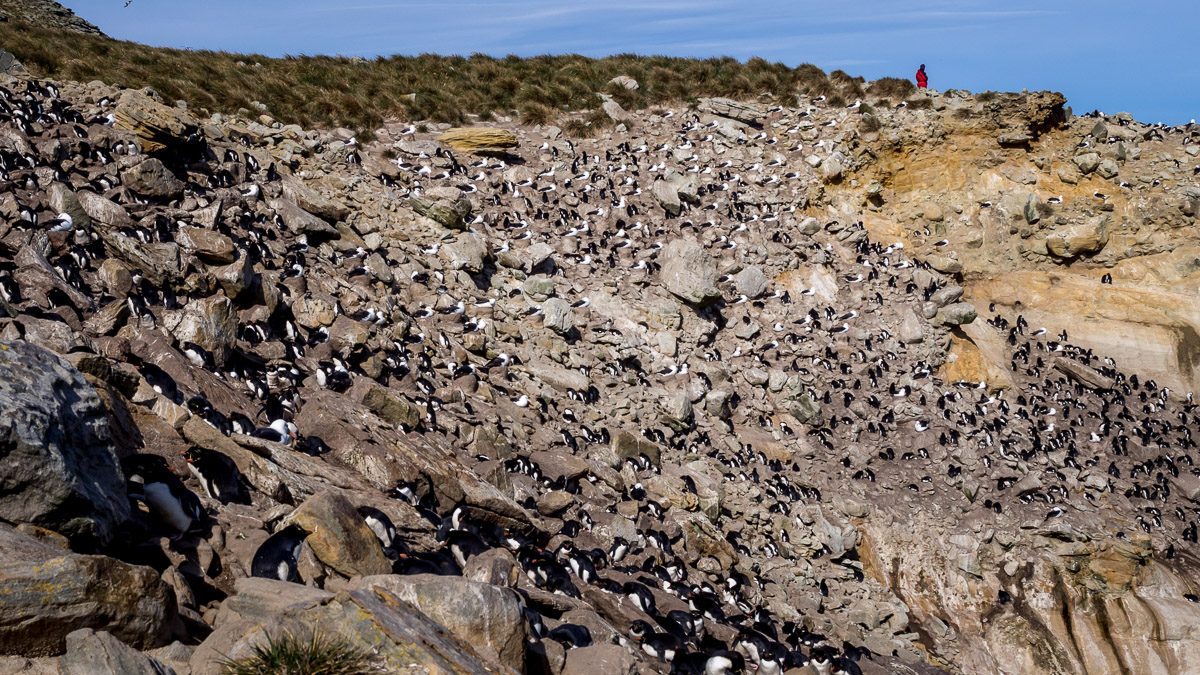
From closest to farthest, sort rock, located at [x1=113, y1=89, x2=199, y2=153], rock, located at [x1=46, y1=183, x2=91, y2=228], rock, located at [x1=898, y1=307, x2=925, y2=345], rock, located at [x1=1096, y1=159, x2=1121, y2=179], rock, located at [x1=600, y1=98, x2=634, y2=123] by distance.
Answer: rock, located at [x1=46, y1=183, x2=91, y2=228] → rock, located at [x1=113, y1=89, x2=199, y2=153] → rock, located at [x1=898, y1=307, x2=925, y2=345] → rock, located at [x1=1096, y1=159, x2=1121, y2=179] → rock, located at [x1=600, y1=98, x2=634, y2=123]

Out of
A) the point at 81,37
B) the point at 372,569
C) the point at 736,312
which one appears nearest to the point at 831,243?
the point at 736,312

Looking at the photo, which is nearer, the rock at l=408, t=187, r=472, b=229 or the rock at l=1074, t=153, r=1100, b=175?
the rock at l=408, t=187, r=472, b=229

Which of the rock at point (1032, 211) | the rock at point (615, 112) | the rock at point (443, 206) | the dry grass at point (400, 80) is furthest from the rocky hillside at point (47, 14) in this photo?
the rock at point (1032, 211)

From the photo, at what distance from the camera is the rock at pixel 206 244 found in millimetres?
15828

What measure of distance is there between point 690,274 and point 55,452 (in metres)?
19.3

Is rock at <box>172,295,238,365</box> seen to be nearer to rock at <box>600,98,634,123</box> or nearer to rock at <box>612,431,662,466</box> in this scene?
rock at <box>612,431,662,466</box>

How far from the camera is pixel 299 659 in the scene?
5.31 metres

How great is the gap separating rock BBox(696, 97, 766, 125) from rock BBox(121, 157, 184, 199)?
21.8 metres

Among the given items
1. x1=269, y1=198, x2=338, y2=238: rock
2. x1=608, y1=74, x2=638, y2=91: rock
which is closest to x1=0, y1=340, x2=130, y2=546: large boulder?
x1=269, y1=198, x2=338, y2=238: rock

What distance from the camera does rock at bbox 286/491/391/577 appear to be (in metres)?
8.11

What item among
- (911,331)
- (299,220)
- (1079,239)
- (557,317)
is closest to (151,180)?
(299,220)

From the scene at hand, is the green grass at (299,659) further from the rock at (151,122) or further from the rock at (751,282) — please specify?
the rock at (751,282)

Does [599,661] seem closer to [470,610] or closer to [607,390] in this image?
[470,610]

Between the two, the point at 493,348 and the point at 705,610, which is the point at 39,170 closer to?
the point at 493,348
